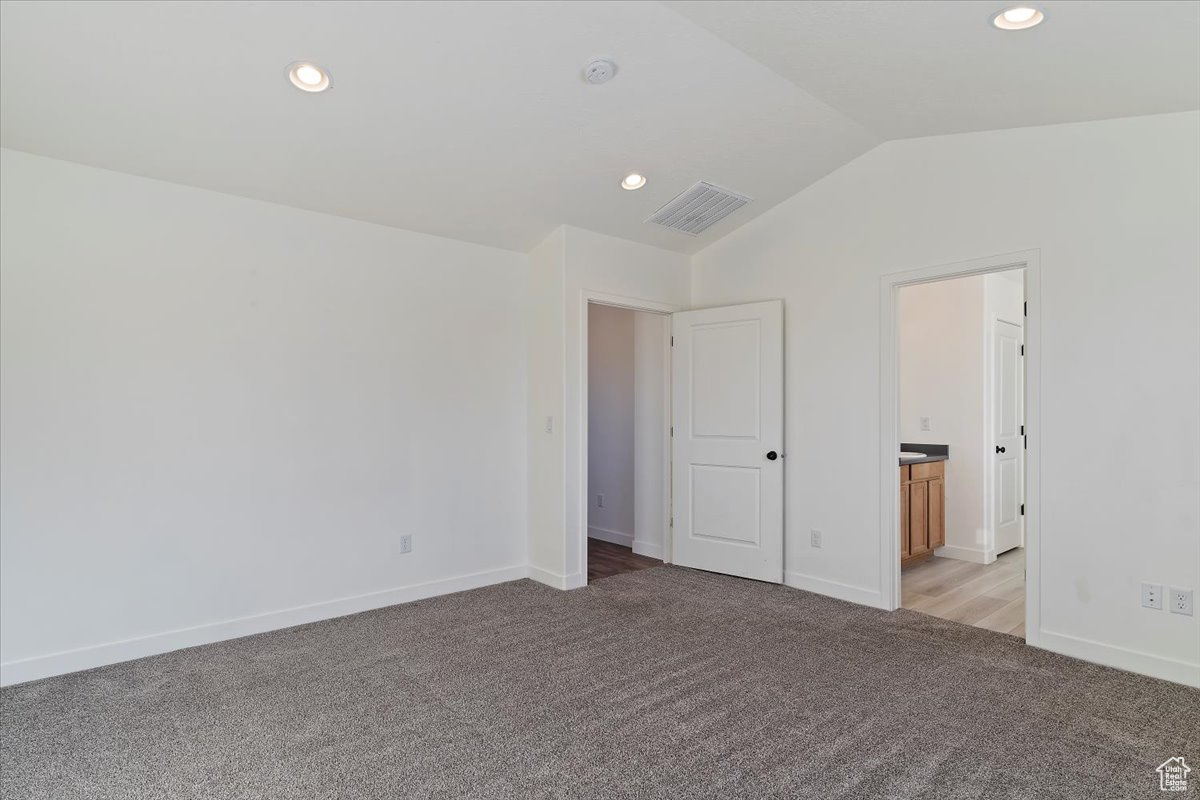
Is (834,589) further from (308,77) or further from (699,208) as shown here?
(308,77)

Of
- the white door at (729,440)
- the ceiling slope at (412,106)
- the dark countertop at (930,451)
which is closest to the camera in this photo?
the ceiling slope at (412,106)

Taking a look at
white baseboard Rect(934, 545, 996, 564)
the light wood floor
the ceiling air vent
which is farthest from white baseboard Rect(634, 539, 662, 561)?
the ceiling air vent

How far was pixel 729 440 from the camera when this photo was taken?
4680 mm

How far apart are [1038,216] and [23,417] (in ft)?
16.6

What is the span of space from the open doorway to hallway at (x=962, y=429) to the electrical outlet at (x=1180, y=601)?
187 centimetres

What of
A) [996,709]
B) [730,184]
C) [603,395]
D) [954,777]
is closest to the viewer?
[954,777]

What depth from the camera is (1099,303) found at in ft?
9.96

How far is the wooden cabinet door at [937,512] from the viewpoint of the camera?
512 cm

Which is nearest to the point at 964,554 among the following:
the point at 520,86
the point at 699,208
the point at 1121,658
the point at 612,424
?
the point at 1121,658

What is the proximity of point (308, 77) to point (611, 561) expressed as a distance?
A: 3.95 m

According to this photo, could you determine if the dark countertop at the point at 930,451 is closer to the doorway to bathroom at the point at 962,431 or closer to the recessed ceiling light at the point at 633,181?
the doorway to bathroom at the point at 962,431

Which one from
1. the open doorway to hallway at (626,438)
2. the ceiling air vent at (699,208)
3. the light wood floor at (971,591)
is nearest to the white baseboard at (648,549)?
the open doorway to hallway at (626,438)

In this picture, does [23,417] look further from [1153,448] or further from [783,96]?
[1153,448]

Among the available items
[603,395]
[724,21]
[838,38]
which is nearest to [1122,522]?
[838,38]
